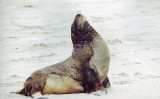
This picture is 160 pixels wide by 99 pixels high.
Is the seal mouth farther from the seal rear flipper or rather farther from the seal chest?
the seal chest

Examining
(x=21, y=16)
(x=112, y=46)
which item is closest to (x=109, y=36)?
(x=112, y=46)

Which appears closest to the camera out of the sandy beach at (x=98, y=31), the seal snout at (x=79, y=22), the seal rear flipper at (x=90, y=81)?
the seal rear flipper at (x=90, y=81)

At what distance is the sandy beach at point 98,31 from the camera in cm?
550

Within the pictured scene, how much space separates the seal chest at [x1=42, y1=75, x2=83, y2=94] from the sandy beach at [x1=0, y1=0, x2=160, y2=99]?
2.8 inches

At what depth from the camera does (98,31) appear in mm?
9023

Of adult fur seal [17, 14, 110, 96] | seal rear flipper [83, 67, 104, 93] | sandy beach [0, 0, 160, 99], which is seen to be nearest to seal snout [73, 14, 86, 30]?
adult fur seal [17, 14, 110, 96]

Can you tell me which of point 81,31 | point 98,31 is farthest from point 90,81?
point 98,31

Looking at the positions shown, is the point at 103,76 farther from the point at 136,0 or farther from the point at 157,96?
the point at 136,0

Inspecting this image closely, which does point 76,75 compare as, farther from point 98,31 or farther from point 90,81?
point 98,31

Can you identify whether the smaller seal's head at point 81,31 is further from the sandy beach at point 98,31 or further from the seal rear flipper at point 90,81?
the sandy beach at point 98,31

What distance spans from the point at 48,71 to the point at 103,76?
2.04 ft

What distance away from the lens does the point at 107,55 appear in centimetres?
481

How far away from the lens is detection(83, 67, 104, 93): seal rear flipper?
4.59 m

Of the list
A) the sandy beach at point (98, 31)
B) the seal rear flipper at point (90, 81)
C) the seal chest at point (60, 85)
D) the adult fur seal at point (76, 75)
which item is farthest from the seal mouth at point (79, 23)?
the sandy beach at point (98, 31)
